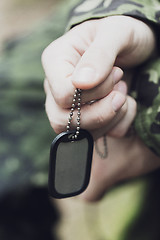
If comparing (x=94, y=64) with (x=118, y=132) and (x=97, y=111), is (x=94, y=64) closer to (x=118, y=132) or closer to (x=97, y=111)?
(x=97, y=111)

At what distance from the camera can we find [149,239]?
74cm

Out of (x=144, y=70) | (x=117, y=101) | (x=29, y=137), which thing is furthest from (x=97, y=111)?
(x=29, y=137)

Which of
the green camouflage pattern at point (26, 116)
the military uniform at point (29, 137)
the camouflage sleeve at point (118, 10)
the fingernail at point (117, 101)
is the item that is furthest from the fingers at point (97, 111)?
the green camouflage pattern at point (26, 116)

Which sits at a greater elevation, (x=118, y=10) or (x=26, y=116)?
(x=118, y=10)

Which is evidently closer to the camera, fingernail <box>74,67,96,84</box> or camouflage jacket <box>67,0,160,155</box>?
fingernail <box>74,67,96,84</box>

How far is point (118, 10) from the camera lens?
0.53 m

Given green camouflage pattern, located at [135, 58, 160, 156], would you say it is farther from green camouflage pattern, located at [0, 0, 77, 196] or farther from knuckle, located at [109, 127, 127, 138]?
green camouflage pattern, located at [0, 0, 77, 196]

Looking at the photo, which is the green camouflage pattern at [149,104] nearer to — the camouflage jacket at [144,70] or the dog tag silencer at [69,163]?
the camouflage jacket at [144,70]

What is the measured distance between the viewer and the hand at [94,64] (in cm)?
43

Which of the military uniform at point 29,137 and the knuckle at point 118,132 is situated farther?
the military uniform at point 29,137

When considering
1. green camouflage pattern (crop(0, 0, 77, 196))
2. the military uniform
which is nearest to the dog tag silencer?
the military uniform

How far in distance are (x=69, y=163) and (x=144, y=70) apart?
0.21 m

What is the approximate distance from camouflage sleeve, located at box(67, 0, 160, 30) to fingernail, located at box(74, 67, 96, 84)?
6.0 inches

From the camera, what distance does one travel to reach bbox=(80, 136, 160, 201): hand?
63cm
